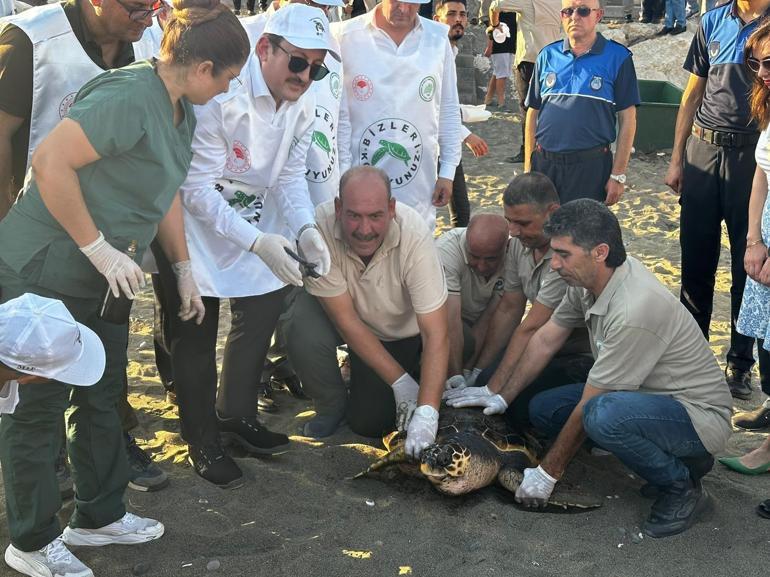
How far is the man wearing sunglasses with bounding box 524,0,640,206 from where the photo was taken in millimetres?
3666

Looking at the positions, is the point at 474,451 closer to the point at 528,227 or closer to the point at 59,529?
the point at 528,227

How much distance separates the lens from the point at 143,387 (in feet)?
11.2

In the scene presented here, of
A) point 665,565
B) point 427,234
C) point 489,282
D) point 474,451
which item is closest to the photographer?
point 665,565

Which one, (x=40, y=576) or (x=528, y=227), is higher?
(x=528, y=227)

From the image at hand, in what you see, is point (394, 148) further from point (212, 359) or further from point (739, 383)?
point (739, 383)

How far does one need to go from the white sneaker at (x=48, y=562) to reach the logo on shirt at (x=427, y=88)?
2111mm

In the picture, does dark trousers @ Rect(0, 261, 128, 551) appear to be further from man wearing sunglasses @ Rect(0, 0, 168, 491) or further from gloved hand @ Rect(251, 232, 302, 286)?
man wearing sunglasses @ Rect(0, 0, 168, 491)

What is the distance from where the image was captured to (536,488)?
2590 millimetres

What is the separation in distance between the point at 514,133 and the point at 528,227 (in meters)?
5.01

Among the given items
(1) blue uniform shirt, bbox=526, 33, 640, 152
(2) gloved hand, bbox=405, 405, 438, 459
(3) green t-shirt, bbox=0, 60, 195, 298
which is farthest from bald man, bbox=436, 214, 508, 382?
(3) green t-shirt, bbox=0, 60, 195, 298

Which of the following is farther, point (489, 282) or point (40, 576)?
point (489, 282)

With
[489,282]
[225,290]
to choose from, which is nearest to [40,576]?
[225,290]

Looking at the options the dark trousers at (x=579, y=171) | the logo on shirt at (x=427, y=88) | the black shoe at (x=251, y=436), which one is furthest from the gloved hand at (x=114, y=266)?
the dark trousers at (x=579, y=171)

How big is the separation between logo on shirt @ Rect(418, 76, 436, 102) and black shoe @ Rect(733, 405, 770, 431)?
171cm
